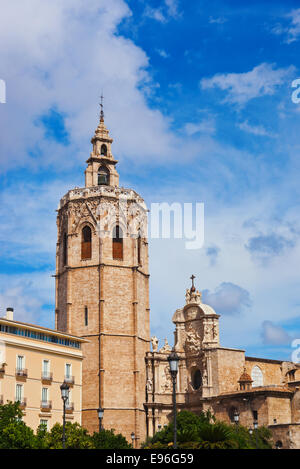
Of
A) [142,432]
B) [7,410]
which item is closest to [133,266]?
[142,432]

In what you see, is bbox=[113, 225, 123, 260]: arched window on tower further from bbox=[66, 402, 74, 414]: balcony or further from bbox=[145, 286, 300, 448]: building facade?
bbox=[66, 402, 74, 414]: balcony

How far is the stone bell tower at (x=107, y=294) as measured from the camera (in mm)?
63812

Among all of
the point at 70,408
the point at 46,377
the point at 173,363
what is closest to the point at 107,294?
the point at 70,408

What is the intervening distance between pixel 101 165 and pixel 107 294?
49.1ft

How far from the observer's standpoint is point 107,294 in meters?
65.8

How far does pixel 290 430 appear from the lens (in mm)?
56031

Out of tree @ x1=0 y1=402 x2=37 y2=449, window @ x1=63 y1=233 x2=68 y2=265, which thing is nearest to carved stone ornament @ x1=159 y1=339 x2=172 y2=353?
window @ x1=63 y1=233 x2=68 y2=265

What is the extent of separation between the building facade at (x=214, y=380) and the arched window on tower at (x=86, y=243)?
10679 millimetres

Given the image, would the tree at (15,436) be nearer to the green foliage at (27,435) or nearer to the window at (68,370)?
the green foliage at (27,435)

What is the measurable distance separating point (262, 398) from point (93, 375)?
15158 millimetres

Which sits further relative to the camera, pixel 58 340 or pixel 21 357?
pixel 58 340

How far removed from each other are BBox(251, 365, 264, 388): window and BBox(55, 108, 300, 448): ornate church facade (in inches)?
3.8

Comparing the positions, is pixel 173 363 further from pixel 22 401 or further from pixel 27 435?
pixel 22 401
